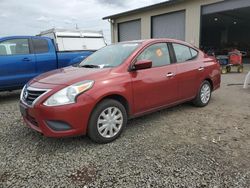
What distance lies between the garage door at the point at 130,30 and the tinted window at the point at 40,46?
12273 mm

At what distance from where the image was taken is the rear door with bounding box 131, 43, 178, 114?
13.0 feet

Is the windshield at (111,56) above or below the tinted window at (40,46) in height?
below

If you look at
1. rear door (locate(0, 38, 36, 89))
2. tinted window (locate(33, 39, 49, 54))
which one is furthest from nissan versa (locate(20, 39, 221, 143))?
tinted window (locate(33, 39, 49, 54))

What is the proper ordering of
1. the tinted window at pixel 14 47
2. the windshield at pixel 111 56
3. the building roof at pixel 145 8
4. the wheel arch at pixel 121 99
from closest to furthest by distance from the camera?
the wheel arch at pixel 121 99 → the windshield at pixel 111 56 → the tinted window at pixel 14 47 → the building roof at pixel 145 8

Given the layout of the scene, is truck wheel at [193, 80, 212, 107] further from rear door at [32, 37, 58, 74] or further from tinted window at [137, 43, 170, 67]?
rear door at [32, 37, 58, 74]

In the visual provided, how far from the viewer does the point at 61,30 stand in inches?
375

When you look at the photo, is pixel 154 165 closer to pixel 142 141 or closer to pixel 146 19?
pixel 142 141

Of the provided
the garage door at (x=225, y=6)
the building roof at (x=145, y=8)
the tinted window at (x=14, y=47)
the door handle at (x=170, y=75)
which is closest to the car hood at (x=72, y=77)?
the door handle at (x=170, y=75)

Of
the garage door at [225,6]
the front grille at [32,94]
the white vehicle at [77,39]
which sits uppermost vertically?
the garage door at [225,6]

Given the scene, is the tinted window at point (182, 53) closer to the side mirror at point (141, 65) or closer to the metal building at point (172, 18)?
the side mirror at point (141, 65)

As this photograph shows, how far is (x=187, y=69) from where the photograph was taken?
489cm

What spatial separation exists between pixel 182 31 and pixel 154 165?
1393 cm

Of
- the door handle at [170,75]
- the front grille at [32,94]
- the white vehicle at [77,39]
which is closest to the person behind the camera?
the front grille at [32,94]

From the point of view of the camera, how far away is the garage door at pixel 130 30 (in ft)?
61.0
